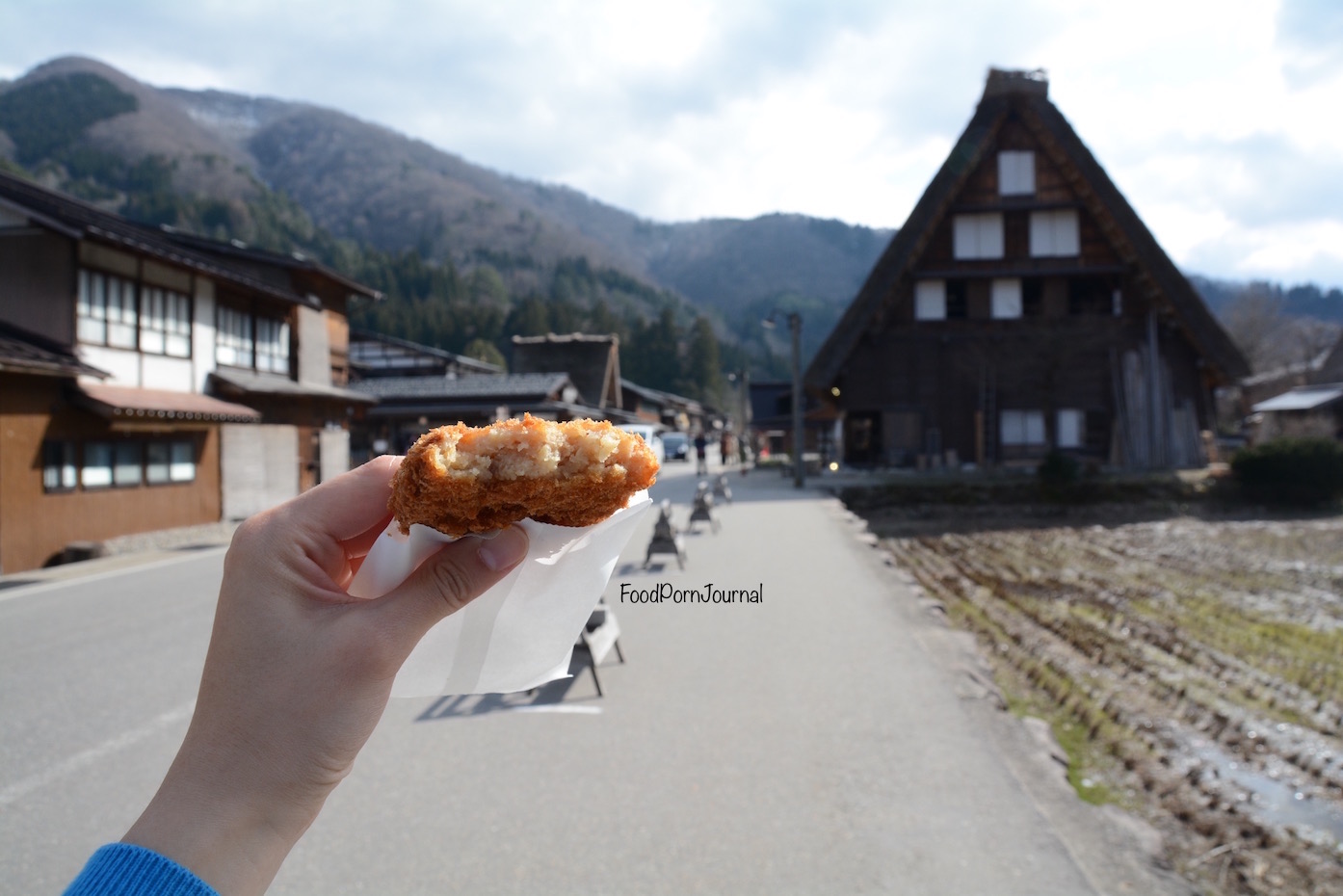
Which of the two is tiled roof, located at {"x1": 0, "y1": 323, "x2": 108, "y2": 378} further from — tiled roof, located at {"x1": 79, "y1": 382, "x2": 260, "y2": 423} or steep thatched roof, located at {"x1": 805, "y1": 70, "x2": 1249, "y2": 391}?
steep thatched roof, located at {"x1": 805, "y1": 70, "x2": 1249, "y2": 391}

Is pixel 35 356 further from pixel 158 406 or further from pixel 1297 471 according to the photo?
pixel 1297 471

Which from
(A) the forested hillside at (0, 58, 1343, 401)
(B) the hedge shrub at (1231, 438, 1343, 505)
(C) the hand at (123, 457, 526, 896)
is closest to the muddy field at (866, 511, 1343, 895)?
(C) the hand at (123, 457, 526, 896)

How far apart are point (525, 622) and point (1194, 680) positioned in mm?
6830

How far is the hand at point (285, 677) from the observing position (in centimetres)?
117

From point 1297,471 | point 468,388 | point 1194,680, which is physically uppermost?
point 468,388

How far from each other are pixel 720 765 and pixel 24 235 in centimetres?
1405

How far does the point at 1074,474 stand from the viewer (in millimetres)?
20766

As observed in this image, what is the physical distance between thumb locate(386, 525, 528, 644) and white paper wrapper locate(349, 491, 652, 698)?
0.14m

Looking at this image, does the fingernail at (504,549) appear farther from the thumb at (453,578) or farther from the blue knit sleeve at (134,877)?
the blue knit sleeve at (134,877)

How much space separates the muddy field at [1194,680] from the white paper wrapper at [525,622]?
10.7ft

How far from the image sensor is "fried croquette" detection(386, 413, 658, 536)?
144 cm

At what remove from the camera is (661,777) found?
4070mm

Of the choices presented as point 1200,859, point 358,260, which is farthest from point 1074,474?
point 358,260
